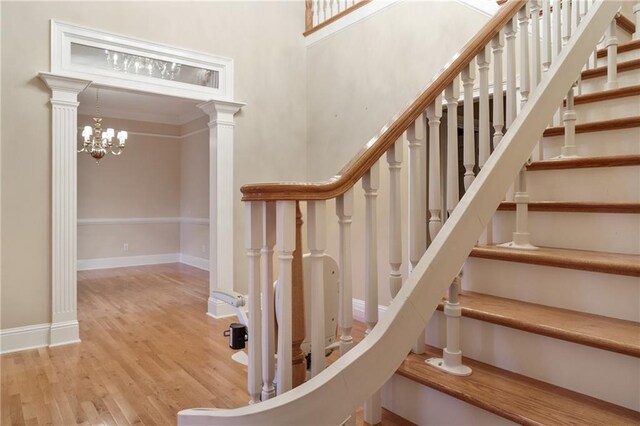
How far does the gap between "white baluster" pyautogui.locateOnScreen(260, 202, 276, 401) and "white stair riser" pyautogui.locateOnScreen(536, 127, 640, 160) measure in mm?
1758

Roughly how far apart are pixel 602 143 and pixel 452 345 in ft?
4.50

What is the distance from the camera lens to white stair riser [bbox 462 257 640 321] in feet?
4.34

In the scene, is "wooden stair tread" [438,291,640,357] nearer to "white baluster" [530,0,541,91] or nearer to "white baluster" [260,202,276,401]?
"white baluster" [260,202,276,401]

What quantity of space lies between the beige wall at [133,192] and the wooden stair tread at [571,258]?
697 cm

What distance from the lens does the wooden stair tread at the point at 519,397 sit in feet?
3.57

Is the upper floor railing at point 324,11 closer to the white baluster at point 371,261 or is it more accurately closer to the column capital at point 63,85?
the column capital at point 63,85

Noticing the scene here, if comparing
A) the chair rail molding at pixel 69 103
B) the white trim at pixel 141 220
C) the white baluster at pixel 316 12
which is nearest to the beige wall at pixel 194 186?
the white trim at pixel 141 220

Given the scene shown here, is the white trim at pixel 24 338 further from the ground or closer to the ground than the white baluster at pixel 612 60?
closer to the ground

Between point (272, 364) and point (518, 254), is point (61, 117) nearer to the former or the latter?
point (272, 364)

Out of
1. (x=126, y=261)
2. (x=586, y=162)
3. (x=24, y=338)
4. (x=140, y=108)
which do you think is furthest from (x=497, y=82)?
(x=126, y=261)

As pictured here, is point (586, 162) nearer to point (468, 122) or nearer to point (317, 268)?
point (468, 122)

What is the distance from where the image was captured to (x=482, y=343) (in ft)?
4.74

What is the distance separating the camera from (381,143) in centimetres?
126

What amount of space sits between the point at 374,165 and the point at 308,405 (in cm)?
74
